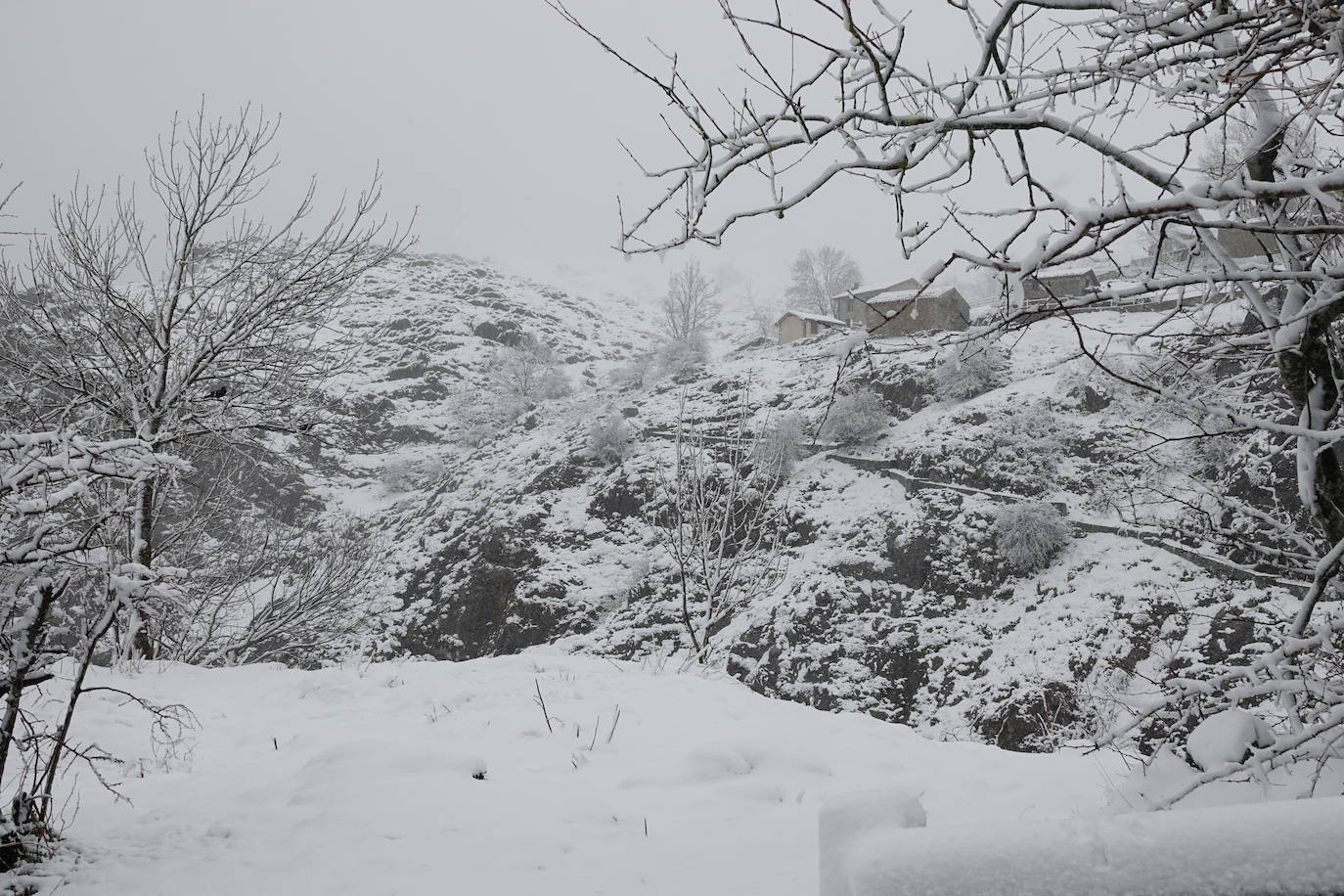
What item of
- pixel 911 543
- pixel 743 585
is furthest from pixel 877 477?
pixel 743 585

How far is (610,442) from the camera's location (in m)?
22.0

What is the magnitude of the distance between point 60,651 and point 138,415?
5.59 m

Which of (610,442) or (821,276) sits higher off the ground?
(821,276)

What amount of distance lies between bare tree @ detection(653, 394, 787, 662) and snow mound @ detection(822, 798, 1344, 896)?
21.5 feet

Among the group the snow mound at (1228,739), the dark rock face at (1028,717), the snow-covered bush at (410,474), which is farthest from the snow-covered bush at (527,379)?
the snow mound at (1228,739)

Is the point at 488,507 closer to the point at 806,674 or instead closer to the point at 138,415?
the point at 806,674

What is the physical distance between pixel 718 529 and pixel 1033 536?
6871 mm

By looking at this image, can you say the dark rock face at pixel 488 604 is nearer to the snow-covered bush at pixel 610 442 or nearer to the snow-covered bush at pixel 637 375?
the snow-covered bush at pixel 610 442

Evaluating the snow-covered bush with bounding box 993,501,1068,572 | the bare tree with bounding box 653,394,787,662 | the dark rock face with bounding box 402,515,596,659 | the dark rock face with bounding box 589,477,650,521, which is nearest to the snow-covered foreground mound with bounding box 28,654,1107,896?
the bare tree with bounding box 653,394,787,662

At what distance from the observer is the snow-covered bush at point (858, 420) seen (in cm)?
1916

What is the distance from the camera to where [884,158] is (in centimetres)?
207

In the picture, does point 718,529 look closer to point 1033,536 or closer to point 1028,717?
point 1028,717

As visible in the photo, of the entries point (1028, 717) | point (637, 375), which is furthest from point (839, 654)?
point (637, 375)

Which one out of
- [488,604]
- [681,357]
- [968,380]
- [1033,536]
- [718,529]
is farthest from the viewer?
[681,357]
